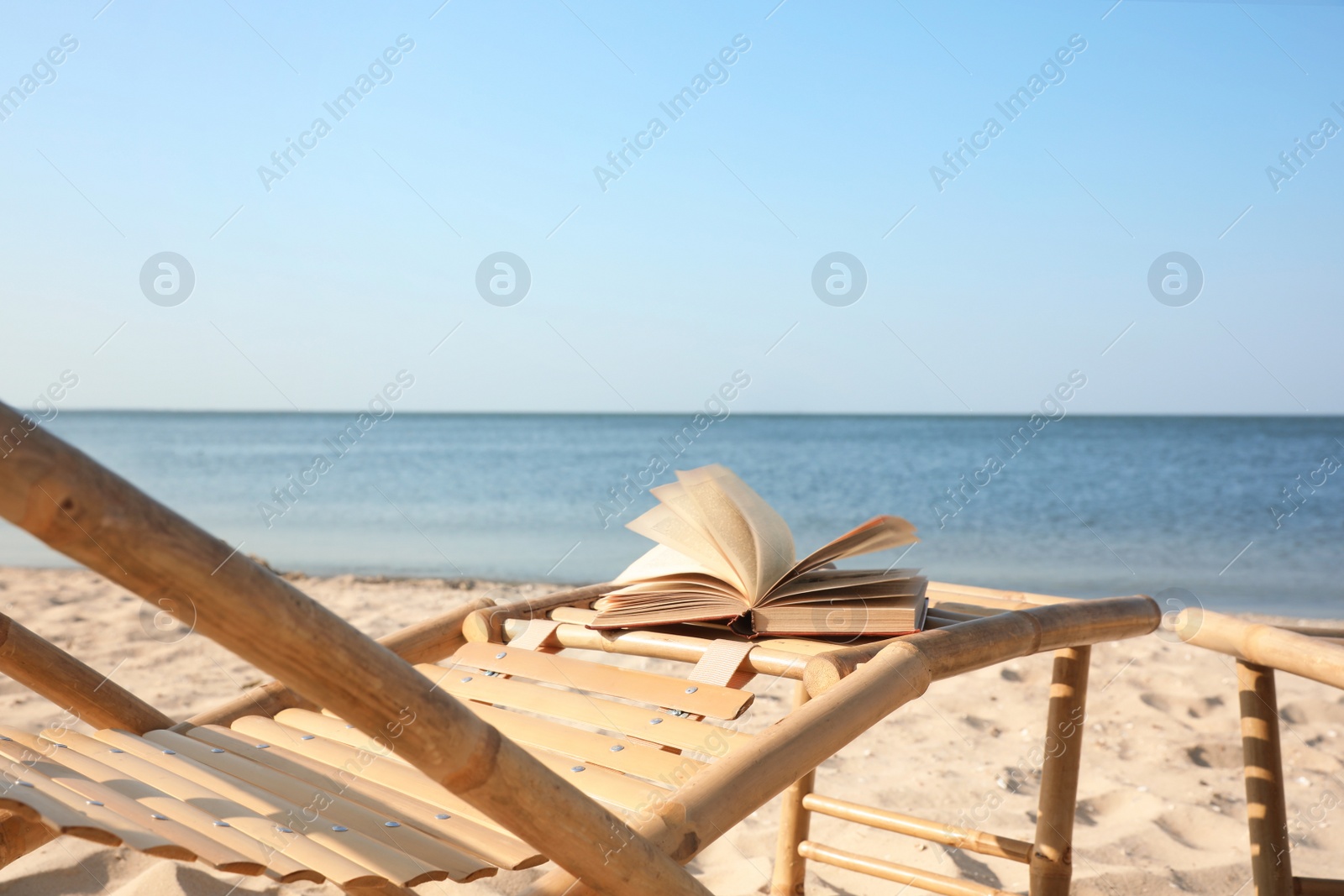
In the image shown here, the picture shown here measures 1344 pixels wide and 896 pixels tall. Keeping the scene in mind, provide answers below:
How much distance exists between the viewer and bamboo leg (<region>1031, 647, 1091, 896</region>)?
1688 millimetres

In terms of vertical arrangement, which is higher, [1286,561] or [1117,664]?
[1286,561]

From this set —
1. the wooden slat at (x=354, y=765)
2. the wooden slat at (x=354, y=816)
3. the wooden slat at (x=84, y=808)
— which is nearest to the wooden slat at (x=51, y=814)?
the wooden slat at (x=84, y=808)

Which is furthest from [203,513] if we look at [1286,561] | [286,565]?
[1286,561]

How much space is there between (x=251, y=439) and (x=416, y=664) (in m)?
33.8

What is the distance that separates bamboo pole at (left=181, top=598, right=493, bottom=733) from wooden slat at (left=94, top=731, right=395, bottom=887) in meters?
0.16

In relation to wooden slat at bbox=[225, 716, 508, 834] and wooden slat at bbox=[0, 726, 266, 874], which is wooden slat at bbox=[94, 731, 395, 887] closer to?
wooden slat at bbox=[0, 726, 266, 874]

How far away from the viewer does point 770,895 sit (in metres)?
1.99

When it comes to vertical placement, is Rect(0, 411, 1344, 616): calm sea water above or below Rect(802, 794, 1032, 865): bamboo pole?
above

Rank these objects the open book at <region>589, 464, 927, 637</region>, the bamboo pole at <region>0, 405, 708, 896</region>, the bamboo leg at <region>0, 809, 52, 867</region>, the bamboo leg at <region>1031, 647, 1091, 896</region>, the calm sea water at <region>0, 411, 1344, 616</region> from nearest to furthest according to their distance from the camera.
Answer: the bamboo pole at <region>0, 405, 708, 896</region> → the bamboo leg at <region>0, 809, 52, 867</region> → the open book at <region>589, 464, 927, 637</region> → the bamboo leg at <region>1031, 647, 1091, 896</region> → the calm sea water at <region>0, 411, 1344, 616</region>

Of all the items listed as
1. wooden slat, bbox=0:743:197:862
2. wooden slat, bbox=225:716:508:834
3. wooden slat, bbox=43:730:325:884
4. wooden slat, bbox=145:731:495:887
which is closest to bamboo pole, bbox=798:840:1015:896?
wooden slat, bbox=225:716:508:834

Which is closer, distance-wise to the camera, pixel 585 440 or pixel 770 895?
pixel 770 895

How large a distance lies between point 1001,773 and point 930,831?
105cm

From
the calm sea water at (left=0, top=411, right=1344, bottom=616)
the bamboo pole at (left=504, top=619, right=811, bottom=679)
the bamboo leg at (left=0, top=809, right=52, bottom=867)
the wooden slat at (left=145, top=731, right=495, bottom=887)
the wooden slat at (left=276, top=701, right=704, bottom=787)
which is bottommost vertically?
the bamboo leg at (left=0, top=809, right=52, bottom=867)

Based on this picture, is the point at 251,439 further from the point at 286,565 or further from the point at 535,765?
the point at 535,765
